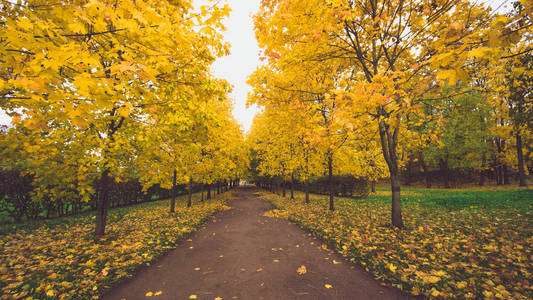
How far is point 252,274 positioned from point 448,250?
15.5ft

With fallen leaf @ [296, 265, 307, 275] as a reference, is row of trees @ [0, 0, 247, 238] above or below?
above

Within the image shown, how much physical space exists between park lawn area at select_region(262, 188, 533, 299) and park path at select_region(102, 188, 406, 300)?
19.3 inches

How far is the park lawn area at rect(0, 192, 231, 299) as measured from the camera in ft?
10.8

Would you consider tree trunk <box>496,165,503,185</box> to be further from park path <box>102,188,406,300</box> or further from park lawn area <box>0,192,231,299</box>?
park lawn area <box>0,192,231,299</box>

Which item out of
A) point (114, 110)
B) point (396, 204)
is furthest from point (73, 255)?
point (396, 204)

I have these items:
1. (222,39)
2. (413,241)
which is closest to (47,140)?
(222,39)

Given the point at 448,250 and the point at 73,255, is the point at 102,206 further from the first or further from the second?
the point at 448,250

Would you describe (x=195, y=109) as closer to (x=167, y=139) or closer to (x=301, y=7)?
(x=167, y=139)

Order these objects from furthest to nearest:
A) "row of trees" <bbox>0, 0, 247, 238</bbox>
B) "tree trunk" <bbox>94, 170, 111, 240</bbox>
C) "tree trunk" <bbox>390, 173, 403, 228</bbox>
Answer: "tree trunk" <bbox>390, 173, 403, 228</bbox>
"tree trunk" <bbox>94, 170, 111, 240</bbox>
"row of trees" <bbox>0, 0, 247, 238</bbox>

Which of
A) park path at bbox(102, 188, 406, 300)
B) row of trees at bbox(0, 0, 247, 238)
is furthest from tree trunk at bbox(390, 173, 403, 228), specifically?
row of trees at bbox(0, 0, 247, 238)

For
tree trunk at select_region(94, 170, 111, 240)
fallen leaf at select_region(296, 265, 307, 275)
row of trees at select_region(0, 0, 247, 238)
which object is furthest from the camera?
tree trunk at select_region(94, 170, 111, 240)

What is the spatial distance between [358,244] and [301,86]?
5.98 m

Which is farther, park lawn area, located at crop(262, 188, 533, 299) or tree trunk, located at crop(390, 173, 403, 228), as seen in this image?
tree trunk, located at crop(390, 173, 403, 228)

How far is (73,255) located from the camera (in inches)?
183
